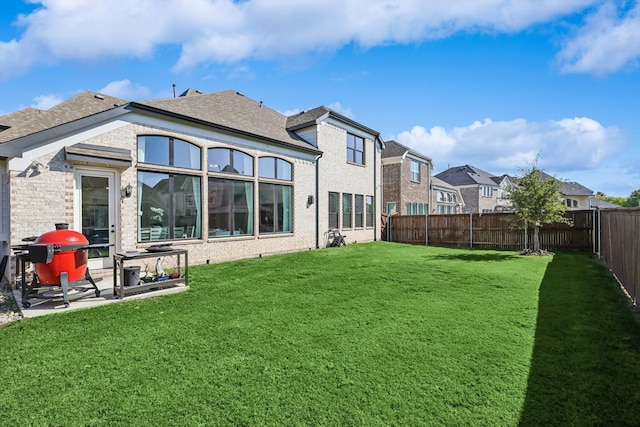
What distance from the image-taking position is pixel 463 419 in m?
2.44

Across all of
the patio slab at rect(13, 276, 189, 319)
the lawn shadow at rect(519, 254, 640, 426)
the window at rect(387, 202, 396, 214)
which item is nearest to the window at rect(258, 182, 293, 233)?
the patio slab at rect(13, 276, 189, 319)

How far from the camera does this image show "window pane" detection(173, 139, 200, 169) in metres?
9.22

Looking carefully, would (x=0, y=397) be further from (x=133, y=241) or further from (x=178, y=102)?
(x=178, y=102)

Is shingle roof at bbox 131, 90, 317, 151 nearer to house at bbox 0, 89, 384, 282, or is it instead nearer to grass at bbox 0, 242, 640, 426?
house at bbox 0, 89, 384, 282

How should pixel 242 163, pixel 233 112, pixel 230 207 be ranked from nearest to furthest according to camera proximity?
pixel 230 207 → pixel 242 163 → pixel 233 112

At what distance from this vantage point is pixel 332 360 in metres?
3.43

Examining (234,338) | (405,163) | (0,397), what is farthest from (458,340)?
(405,163)

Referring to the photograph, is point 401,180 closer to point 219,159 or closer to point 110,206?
point 219,159

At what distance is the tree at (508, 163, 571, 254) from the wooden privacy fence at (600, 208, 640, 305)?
3714mm

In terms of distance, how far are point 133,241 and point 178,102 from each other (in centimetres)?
502

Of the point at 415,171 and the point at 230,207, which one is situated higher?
the point at 415,171

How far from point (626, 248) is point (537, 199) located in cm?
634

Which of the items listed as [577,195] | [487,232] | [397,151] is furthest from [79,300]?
[577,195]

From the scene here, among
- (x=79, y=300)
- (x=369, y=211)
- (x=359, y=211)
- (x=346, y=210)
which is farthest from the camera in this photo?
(x=369, y=211)
